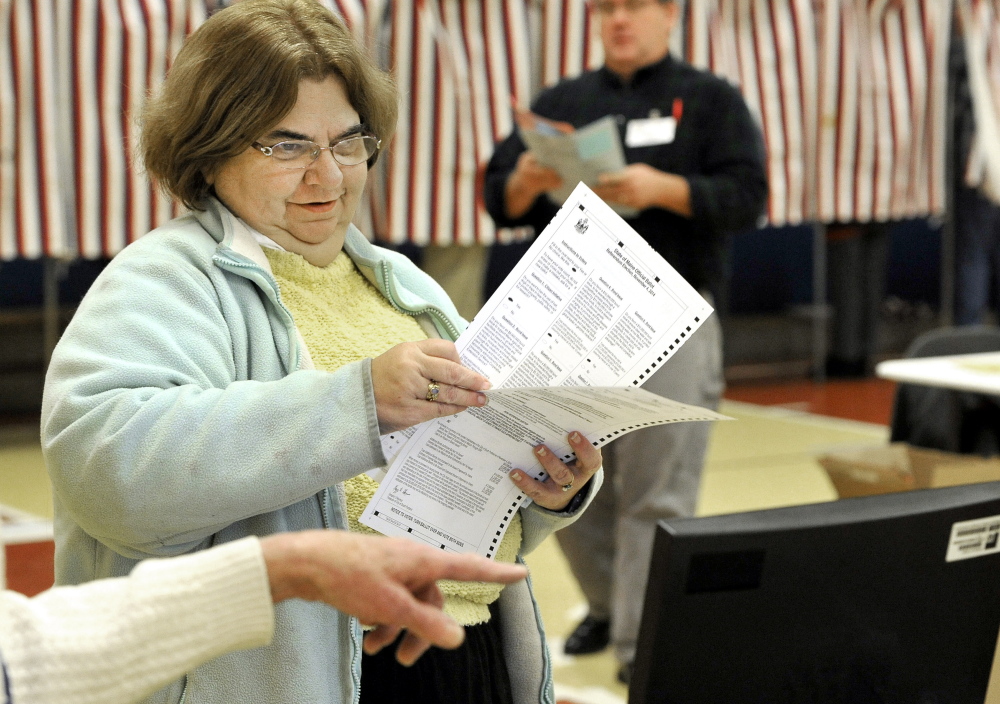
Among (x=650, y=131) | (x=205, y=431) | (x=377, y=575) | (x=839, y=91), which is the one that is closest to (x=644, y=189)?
(x=650, y=131)

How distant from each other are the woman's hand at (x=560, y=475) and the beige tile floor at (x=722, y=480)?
147 cm

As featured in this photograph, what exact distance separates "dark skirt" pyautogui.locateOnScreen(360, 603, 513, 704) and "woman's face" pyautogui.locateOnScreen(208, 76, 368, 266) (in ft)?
1.70

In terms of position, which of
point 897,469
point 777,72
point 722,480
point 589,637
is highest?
point 777,72

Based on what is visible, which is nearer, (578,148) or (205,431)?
(205,431)

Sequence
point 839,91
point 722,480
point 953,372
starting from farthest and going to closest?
point 839,91 < point 722,480 < point 953,372

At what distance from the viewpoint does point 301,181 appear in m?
1.40

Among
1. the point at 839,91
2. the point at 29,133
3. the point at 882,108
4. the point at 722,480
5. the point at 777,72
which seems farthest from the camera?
the point at 882,108

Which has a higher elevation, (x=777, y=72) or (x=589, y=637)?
(x=777, y=72)

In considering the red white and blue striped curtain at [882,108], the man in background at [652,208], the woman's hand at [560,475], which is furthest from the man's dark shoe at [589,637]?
the red white and blue striped curtain at [882,108]

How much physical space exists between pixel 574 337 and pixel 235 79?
0.50 metres

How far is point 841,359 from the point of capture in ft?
24.2

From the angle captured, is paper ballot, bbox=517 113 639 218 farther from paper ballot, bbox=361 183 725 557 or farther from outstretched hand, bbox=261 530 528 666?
outstretched hand, bbox=261 530 528 666

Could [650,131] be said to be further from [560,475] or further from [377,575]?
[377,575]

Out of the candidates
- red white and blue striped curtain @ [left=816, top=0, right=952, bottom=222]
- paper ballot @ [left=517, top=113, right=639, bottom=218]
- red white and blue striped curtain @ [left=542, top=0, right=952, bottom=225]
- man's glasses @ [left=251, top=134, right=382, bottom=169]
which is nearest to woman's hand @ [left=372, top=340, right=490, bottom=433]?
man's glasses @ [left=251, top=134, right=382, bottom=169]
